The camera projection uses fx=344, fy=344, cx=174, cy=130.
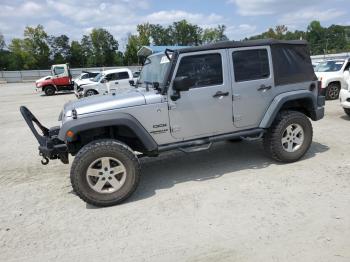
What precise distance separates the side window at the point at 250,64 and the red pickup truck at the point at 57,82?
22735mm

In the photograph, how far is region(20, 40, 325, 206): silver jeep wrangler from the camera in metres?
4.53

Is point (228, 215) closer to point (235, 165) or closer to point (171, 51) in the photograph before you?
point (235, 165)

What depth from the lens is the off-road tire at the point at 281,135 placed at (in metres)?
5.55

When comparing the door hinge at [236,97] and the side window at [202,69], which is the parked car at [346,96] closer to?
the door hinge at [236,97]

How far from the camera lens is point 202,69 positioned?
5.09 m

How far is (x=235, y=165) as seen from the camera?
228 inches

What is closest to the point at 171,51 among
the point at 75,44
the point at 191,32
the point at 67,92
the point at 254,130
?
the point at 254,130

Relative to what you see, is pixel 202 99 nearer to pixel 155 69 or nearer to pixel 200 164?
pixel 155 69

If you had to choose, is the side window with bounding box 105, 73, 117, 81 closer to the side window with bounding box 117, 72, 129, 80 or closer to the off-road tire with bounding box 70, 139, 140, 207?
the side window with bounding box 117, 72, 129, 80

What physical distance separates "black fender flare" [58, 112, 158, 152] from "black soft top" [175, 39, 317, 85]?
1851 mm

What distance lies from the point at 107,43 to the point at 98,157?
8232 centimetres

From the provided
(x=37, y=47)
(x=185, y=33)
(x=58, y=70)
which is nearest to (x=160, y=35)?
(x=185, y=33)

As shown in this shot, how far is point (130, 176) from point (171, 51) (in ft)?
6.30

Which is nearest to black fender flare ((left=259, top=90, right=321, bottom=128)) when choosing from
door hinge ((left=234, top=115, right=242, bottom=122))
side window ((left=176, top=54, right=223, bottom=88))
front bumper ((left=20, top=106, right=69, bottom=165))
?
door hinge ((left=234, top=115, right=242, bottom=122))
